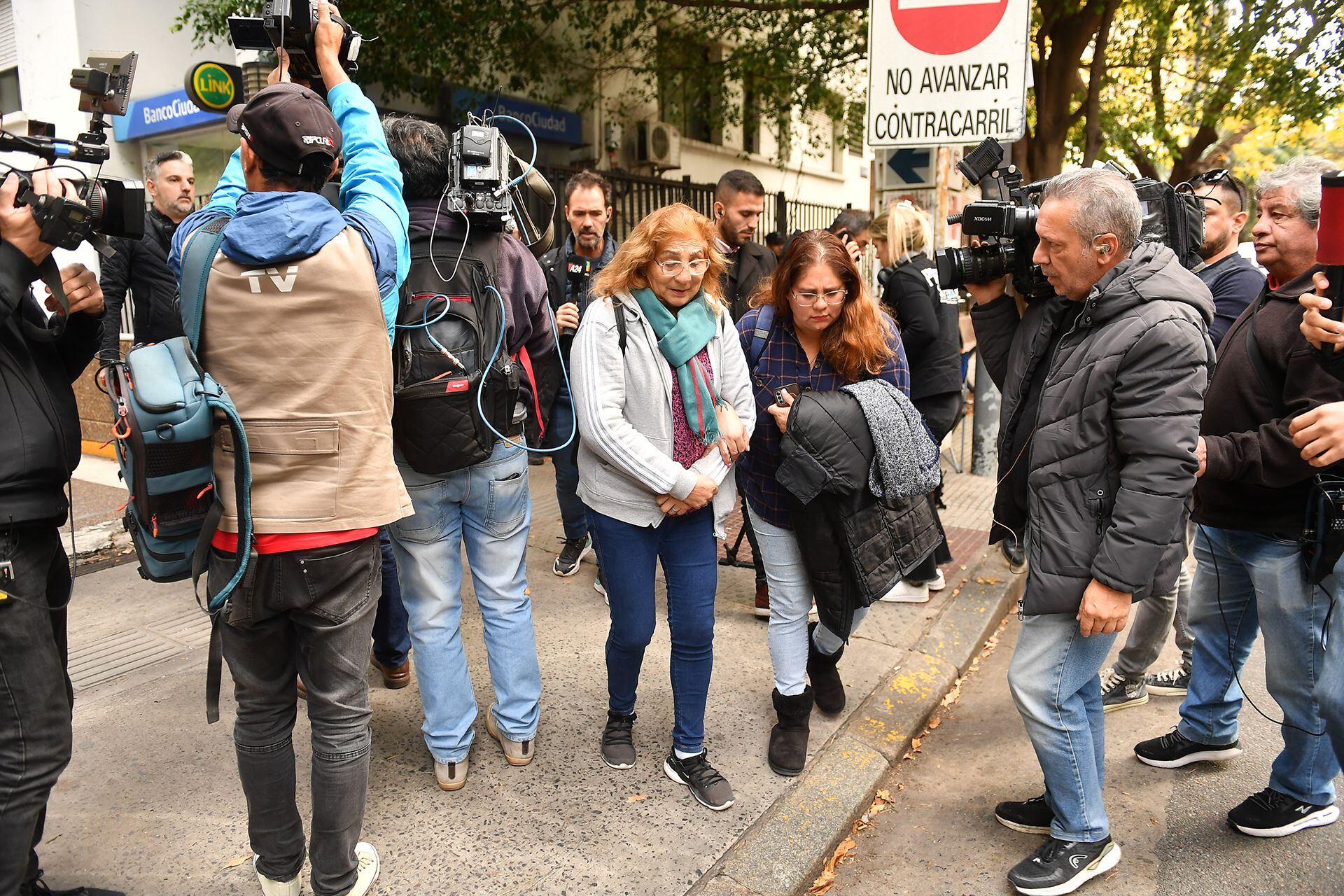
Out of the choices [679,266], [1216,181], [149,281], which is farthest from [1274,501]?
[149,281]

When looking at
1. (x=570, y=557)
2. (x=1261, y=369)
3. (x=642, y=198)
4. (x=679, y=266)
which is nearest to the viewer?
(x=1261, y=369)

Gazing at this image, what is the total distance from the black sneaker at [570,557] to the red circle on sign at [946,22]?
3220 millimetres

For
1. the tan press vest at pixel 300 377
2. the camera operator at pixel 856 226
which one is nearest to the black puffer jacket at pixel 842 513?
the tan press vest at pixel 300 377

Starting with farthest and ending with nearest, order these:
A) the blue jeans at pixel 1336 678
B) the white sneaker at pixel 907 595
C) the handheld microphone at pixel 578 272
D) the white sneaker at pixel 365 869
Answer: the white sneaker at pixel 907 595, the handheld microphone at pixel 578 272, the blue jeans at pixel 1336 678, the white sneaker at pixel 365 869

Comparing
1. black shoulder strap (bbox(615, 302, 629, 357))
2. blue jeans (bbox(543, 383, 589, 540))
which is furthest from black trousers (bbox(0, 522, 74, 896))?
blue jeans (bbox(543, 383, 589, 540))

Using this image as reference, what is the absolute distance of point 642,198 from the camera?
10.8m

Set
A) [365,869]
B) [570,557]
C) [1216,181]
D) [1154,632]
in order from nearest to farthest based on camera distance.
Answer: [365,869] < [1154,632] < [1216,181] < [570,557]

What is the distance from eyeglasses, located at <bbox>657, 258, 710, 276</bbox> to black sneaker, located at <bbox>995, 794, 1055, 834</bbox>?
213 centimetres

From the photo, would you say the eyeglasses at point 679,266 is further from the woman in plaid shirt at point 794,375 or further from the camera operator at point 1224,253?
the camera operator at point 1224,253

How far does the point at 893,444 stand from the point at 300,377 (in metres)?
1.91

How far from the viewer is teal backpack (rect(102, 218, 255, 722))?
6.40 ft

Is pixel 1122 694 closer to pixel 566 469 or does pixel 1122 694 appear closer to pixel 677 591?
pixel 677 591

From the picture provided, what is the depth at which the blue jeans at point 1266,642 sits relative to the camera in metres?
2.81

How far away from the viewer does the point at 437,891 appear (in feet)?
8.44
